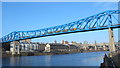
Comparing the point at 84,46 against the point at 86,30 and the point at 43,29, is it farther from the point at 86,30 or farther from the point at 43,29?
the point at 86,30

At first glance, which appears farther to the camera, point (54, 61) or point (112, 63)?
point (54, 61)

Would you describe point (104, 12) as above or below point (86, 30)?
above

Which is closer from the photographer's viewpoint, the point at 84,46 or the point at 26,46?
the point at 26,46

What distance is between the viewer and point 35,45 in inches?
4919

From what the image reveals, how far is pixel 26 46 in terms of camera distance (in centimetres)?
11588

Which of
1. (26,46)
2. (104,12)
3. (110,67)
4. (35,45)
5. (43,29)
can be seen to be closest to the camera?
(110,67)

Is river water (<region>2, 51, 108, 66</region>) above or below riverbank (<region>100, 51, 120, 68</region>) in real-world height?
A: below

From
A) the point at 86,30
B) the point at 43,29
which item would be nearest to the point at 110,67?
the point at 86,30

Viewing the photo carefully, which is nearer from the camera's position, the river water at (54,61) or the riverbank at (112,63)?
the riverbank at (112,63)

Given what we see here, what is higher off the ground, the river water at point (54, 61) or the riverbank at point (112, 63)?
the riverbank at point (112, 63)

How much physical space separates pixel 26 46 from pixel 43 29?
34.9 m

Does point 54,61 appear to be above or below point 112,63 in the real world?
below

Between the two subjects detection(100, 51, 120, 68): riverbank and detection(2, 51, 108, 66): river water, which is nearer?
detection(100, 51, 120, 68): riverbank

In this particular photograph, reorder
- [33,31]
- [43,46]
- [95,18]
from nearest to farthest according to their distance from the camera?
[95,18] → [33,31] → [43,46]
